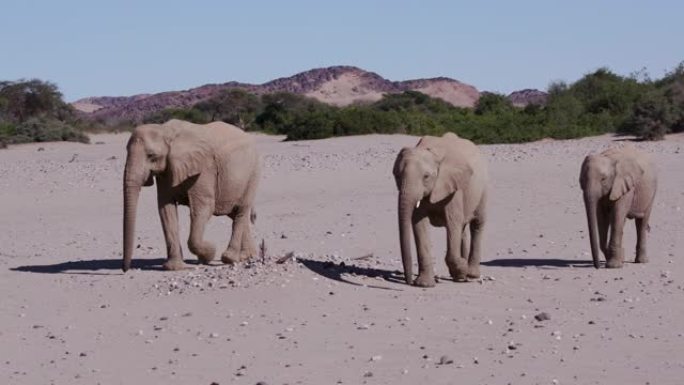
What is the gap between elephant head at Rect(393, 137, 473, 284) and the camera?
532 inches

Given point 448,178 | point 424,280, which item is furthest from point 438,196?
point 424,280

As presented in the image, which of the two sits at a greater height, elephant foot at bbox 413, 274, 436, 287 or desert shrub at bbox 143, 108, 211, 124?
desert shrub at bbox 143, 108, 211, 124

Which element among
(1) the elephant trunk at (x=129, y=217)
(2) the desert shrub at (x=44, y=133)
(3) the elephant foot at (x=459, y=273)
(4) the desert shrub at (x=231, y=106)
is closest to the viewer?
(3) the elephant foot at (x=459, y=273)

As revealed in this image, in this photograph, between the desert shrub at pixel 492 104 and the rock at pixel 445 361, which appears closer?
the rock at pixel 445 361

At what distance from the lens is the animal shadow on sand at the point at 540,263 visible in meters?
16.2

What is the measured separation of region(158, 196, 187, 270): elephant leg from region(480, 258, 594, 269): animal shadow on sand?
3.77 meters

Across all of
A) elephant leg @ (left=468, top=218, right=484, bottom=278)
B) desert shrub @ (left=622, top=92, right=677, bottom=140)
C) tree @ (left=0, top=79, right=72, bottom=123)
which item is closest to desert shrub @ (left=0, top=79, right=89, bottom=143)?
tree @ (left=0, top=79, right=72, bottom=123)

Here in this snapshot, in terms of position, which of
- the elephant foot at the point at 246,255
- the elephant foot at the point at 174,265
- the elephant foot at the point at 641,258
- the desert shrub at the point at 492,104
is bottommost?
the elephant foot at the point at 174,265

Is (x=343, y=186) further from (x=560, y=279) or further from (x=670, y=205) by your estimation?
(x=560, y=279)

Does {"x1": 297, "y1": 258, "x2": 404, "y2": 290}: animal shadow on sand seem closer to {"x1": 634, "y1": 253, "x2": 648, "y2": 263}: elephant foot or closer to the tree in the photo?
{"x1": 634, "y1": 253, "x2": 648, "y2": 263}: elephant foot

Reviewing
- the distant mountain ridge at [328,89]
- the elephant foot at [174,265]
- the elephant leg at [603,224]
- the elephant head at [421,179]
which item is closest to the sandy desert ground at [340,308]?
the elephant foot at [174,265]

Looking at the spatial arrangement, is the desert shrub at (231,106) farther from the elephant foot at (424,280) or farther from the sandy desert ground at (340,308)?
the elephant foot at (424,280)

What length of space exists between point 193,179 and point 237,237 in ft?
3.17

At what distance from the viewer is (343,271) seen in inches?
572
